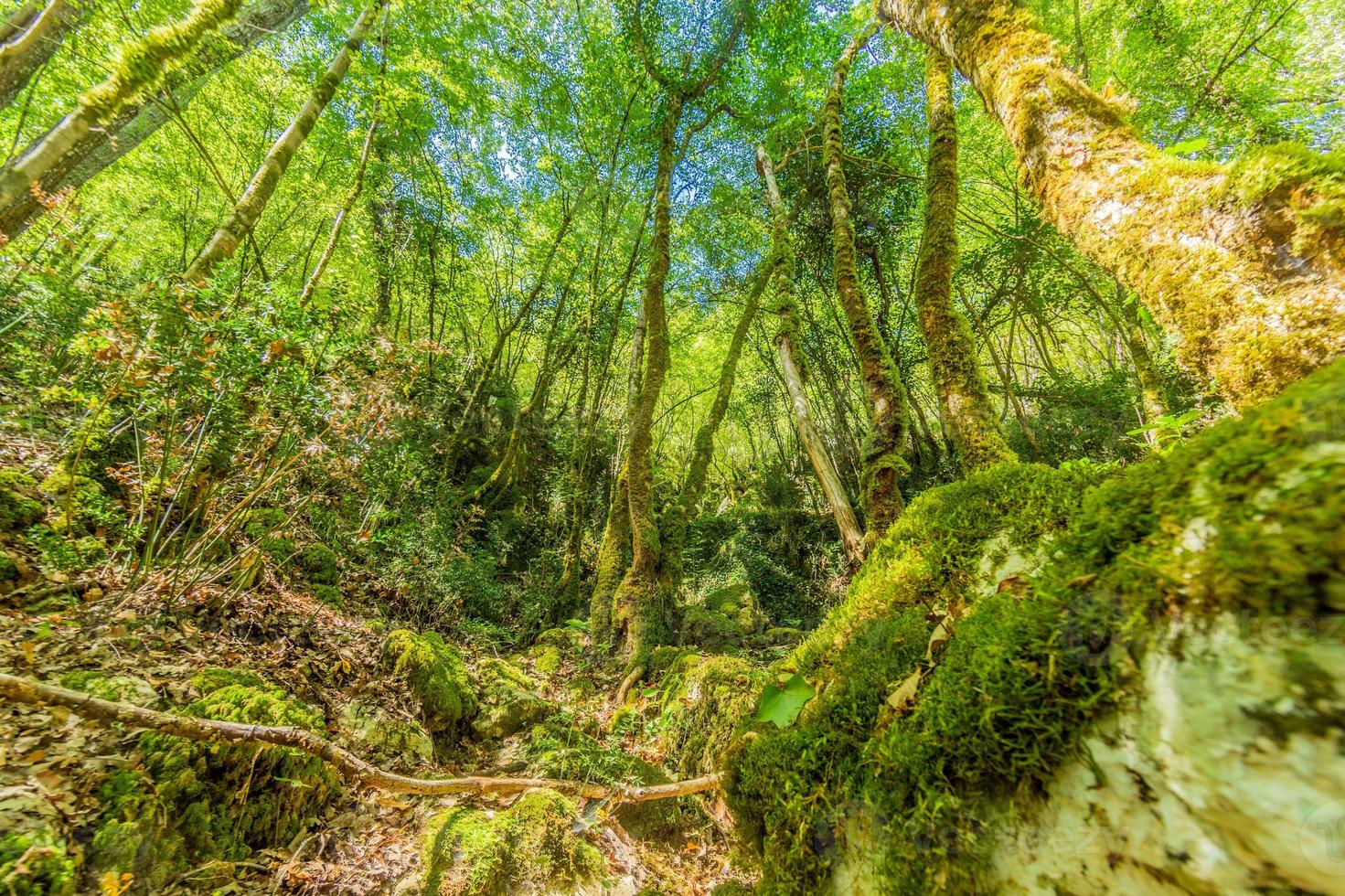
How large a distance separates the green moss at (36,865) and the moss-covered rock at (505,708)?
3043 millimetres

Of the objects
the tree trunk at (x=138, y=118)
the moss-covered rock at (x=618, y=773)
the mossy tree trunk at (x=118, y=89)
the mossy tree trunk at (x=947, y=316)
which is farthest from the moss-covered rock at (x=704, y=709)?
the mossy tree trunk at (x=118, y=89)

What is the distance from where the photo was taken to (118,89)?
5125 millimetres

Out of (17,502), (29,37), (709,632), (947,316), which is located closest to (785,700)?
(947,316)

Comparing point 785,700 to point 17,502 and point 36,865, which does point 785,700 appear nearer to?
point 36,865

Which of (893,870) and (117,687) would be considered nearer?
(893,870)

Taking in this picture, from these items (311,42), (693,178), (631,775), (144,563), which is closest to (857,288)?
(631,775)

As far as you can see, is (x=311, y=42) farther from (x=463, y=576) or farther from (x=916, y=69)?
(x=916, y=69)

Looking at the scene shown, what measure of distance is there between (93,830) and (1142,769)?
135 inches

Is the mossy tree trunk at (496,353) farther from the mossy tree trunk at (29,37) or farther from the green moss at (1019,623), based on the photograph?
the green moss at (1019,623)

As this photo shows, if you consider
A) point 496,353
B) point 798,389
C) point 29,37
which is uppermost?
point 496,353

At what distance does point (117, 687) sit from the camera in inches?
91.0

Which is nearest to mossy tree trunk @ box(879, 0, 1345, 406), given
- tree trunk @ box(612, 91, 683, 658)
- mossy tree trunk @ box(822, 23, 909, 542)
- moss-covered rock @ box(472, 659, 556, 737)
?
mossy tree trunk @ box(822, 23, 909, 542)

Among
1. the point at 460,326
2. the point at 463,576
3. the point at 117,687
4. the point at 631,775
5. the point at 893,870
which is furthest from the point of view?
the point at 460,326

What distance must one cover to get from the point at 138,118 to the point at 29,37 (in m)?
1.99
